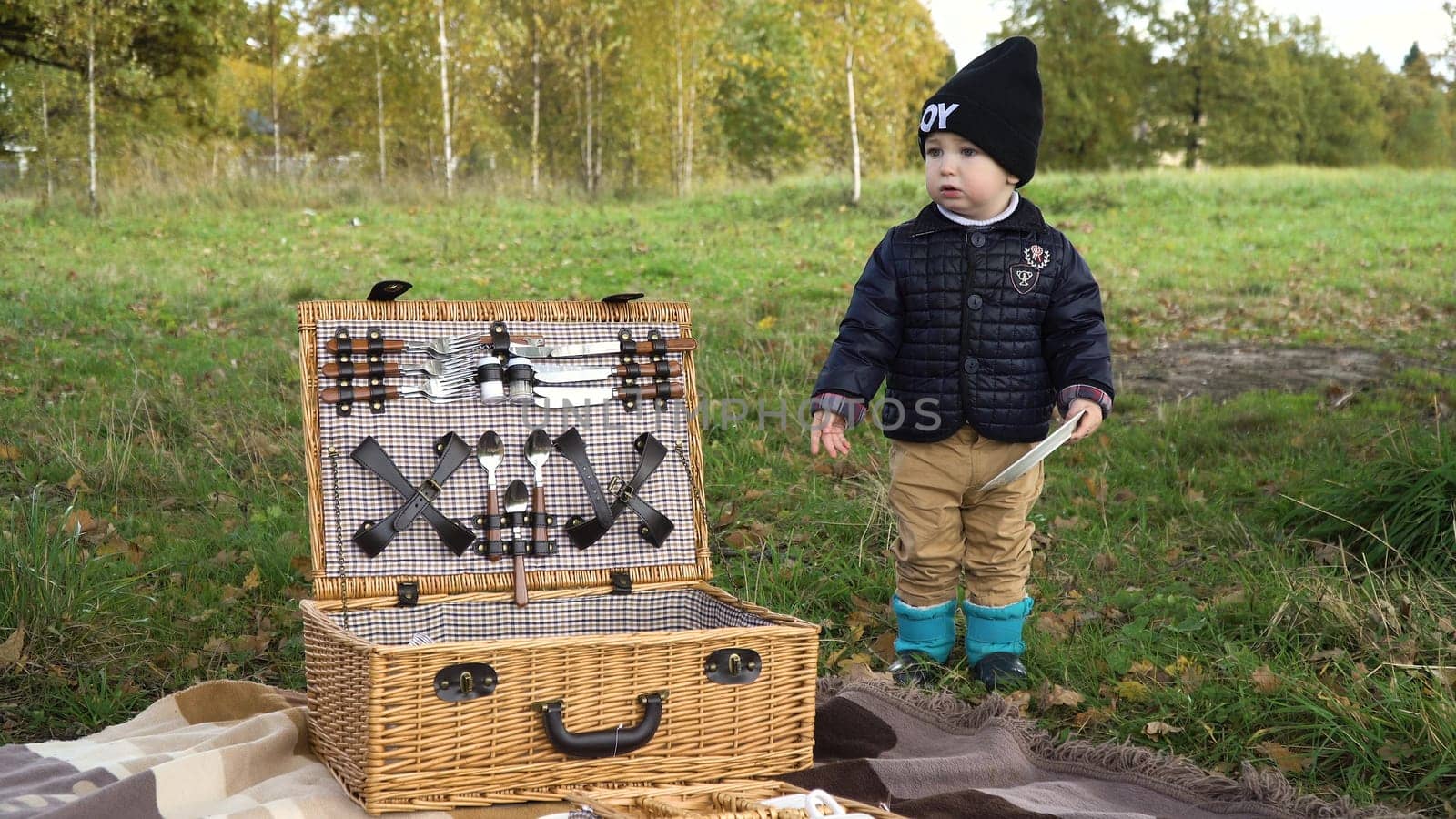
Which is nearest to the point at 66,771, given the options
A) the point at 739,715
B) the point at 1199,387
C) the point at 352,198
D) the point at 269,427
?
the point at 739,715

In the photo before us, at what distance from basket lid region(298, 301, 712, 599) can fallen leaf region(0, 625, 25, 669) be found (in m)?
1.07

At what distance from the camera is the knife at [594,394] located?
3.21 m

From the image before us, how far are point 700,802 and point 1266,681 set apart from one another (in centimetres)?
165

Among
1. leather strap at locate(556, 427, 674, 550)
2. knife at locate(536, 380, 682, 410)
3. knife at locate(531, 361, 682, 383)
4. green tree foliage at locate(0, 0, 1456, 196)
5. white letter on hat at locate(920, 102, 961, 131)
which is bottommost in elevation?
leather strap at locate(556, 427, 674, 550)

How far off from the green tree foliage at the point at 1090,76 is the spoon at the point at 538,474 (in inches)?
1216

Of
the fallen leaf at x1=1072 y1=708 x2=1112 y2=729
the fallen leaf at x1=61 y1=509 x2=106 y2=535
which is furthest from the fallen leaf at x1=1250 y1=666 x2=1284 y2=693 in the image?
the fallen leaf at x1=61 y1=509 x2=106 y2=535

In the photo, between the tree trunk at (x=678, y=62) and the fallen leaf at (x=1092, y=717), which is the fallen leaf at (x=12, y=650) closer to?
the fallen leaf at (x=1092, y=717)

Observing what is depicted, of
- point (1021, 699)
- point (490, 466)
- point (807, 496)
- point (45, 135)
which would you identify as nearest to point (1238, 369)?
point (807, 496)

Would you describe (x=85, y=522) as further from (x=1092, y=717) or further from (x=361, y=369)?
(x=1092, y=717)

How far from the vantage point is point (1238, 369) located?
7.39 m

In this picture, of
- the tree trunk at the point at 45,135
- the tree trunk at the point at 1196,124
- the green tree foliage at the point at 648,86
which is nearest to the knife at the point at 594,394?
the green tree foliage at the point at 648,86

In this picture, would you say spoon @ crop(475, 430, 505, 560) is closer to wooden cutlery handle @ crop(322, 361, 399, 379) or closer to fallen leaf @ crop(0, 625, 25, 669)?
wooden cutlery handle @ crop(322, 361, 399, 379)

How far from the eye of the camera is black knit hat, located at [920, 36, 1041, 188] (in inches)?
125

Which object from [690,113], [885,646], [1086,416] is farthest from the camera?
[690,113]
